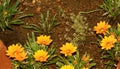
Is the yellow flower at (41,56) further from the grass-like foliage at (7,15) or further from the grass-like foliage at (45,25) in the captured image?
the grass-like foliage at (7,15)

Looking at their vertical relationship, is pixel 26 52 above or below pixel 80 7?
below

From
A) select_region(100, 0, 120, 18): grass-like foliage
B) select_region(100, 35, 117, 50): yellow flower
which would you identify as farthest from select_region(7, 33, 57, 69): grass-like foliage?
select_region(100, 0, 120, 18): grass-like foliage

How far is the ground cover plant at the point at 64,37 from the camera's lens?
379 cm

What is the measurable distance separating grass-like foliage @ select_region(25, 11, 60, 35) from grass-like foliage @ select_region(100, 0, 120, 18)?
2.03ft

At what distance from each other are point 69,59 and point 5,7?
1079mm

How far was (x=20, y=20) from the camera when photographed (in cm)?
440

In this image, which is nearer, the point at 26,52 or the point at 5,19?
the point at 26,52

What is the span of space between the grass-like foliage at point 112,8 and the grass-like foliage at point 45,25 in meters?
0.62

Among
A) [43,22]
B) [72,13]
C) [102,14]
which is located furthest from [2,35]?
[102,14]

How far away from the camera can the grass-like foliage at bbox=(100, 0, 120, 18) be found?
14.2 ft

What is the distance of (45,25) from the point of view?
4309mm

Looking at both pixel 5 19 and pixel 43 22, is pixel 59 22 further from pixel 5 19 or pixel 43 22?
pixel 5 19

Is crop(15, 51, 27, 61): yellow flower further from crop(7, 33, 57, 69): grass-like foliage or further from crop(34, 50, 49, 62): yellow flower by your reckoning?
crop(34, 50, 49, 62): yellow flower

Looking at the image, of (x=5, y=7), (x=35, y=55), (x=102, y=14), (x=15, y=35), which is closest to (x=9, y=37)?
(x=15, y=35)
